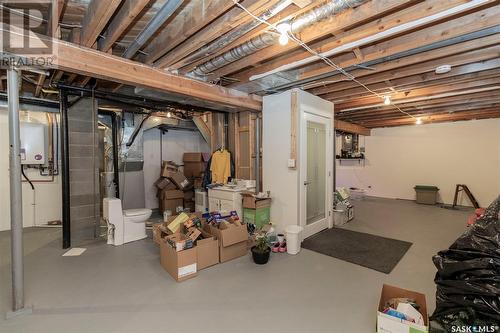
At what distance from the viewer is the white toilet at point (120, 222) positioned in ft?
11.8

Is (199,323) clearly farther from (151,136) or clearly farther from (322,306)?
(151,136)

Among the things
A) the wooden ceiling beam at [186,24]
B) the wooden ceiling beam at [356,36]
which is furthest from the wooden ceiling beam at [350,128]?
the wooden ceiling beam at [186,24]

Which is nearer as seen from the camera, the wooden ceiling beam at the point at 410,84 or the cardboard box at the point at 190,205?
the wooden ceiling beam at the point at 410,84

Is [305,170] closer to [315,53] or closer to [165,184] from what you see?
[315,53]

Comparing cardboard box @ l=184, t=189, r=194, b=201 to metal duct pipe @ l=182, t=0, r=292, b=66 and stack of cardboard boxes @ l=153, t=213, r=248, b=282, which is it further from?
metal duct pipe @ l=182, t=0, r=292, b=66

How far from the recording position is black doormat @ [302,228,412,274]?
2.99m

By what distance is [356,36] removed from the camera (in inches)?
88.7

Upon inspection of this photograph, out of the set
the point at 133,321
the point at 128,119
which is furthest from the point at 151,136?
the point at 133,321

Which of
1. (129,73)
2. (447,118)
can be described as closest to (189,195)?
(129,73)

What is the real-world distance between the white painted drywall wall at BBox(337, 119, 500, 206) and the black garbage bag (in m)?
6.18

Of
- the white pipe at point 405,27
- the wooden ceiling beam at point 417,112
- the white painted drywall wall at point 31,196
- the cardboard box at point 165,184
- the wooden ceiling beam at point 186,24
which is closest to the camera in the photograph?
the white pipe at point 405,27

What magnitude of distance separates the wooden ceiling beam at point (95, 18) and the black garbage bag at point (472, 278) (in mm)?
2844

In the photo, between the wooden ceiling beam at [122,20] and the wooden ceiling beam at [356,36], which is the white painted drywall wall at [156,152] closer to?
the wooden ceiling beam at [356,36]

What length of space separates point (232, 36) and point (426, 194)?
22.5 feet
